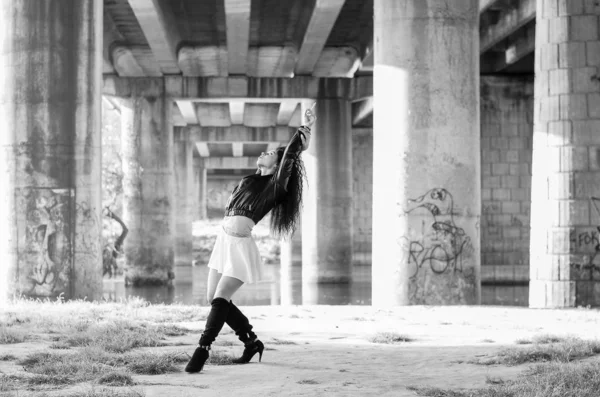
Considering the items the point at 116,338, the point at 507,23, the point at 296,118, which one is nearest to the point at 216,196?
the point at 296,118

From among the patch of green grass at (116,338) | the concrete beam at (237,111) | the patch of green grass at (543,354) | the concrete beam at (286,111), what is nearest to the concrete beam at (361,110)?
the concrete beam at (286,111)

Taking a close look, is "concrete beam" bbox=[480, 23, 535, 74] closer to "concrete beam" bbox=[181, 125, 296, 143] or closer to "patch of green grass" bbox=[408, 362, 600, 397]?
"concrete beam" bbox=[181, 125, 296, 143]

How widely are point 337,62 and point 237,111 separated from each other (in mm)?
11131

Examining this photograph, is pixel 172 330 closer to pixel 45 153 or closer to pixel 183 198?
pixel 45 153

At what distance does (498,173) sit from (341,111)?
6457 millimetres

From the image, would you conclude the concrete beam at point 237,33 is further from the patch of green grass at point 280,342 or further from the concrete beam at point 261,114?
the patch of green grass at point 280,342

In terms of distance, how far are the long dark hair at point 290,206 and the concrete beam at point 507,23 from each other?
1972 centimetres

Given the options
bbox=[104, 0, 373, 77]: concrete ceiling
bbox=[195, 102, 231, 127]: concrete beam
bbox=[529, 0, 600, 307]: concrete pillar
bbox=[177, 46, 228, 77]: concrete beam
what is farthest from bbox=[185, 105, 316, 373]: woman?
bbox=[195, 102, 231, 127]: concrete beam

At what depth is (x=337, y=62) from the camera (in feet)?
116

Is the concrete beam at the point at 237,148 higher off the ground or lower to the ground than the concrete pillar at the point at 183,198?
higher

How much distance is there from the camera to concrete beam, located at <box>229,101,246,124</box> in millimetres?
43500

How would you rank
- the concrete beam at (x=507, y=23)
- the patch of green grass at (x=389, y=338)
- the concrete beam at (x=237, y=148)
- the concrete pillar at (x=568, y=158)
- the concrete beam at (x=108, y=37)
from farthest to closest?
the concrete beam at (x=237, y=148), the concrete beam at (x=108, y=37), the concrete beam at (x=507, y=23), the concrete pillar at (x=568, y=158), the patch of green grass at (x=389, y=338)

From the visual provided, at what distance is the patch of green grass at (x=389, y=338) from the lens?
10.1 meters

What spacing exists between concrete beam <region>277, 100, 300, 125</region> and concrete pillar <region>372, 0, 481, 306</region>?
25.1 meters
